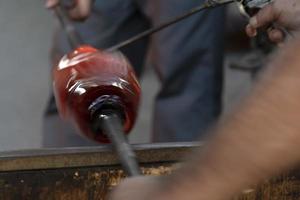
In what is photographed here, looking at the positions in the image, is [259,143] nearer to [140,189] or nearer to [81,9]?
[140,189]

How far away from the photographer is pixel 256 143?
1.05 metres

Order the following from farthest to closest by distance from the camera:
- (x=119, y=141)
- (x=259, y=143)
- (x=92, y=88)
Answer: (x=92, y=88)
(x=119, y=141)
(x=259, y=143)

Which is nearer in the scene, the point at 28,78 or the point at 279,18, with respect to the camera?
the point at 279,18

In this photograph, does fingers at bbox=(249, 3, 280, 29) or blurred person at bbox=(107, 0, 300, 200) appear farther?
fingers at bbox=(249, 3, 280, 29)

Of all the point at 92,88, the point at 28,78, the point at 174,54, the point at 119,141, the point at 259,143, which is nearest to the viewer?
the point at 259,143

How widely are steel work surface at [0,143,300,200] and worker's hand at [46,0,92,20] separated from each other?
0.50 m

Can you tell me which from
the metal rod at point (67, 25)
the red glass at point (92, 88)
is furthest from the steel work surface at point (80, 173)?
the metal rod at point (67, 25)

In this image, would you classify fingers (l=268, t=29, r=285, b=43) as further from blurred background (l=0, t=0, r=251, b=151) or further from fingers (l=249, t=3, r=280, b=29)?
blurred background (l=0, t=0, r=251, b=151)

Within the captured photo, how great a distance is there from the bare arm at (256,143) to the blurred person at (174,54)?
169 cm

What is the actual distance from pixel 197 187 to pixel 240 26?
3066 mm

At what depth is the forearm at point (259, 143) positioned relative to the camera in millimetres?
1046

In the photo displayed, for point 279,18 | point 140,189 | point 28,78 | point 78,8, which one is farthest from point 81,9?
point 28,78

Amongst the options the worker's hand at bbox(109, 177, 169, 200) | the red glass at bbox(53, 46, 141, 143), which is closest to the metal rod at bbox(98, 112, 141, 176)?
the red glass at bbox(53, 46, 141, 143)

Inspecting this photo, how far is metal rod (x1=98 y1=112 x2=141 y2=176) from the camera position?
150cm
